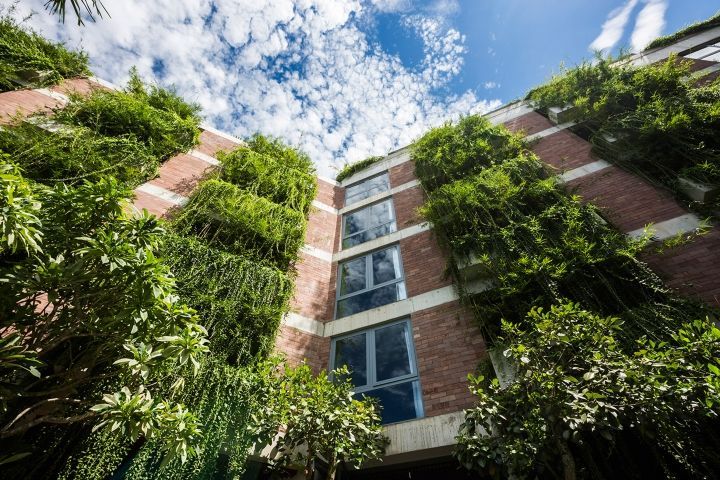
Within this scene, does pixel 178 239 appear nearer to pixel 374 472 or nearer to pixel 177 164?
pixel 177 164

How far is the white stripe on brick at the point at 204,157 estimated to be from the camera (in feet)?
38.2

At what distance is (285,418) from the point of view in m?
4.44

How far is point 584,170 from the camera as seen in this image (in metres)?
8.80

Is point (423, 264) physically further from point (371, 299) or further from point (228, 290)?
point (228, 290)

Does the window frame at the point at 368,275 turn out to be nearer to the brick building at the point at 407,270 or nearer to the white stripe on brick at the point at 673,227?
the brick building at the point at 407,270

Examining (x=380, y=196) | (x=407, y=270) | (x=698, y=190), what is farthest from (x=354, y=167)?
(x=698, y=190)

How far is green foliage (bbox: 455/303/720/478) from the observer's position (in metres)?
3.38

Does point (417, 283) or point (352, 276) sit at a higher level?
point (352, 276)

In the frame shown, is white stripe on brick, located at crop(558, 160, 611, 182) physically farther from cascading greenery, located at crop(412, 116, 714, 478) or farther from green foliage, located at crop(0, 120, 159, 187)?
green foliage, located at crop(0, 120, 159, 187)

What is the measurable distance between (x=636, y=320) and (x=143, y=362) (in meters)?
6.79

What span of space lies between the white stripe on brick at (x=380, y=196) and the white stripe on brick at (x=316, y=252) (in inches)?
96.2

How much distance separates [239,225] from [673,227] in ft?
31.0

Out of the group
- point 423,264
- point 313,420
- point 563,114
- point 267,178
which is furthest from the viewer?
point 267,178

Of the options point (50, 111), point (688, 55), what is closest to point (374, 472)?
point (50, 111)
